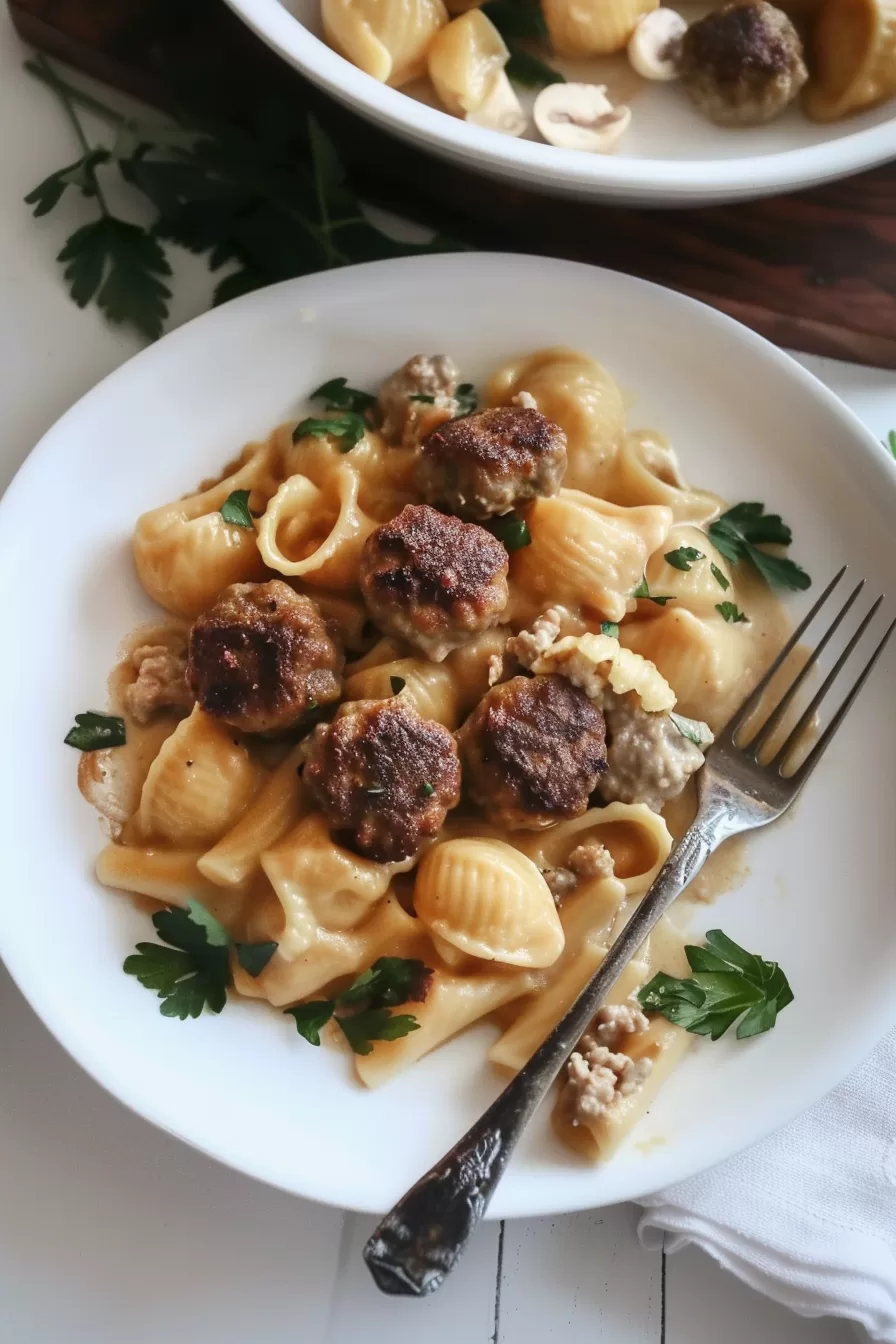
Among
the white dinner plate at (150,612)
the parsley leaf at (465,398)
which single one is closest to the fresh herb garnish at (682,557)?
the white dinner plate at (150,612)

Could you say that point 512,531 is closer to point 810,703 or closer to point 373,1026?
point 810,703

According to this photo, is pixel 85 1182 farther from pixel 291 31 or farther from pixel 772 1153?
pixel 291 31

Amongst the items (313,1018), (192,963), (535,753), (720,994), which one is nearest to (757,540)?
(535,753)

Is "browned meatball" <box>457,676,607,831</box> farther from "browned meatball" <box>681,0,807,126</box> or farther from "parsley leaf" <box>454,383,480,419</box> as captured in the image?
"browned meatball" <box>681,0,807,126</box>

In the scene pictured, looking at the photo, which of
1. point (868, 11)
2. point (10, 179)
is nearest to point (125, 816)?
point (10, 179)

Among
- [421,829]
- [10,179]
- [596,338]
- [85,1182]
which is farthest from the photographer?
[10,179]

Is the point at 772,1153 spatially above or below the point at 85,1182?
above

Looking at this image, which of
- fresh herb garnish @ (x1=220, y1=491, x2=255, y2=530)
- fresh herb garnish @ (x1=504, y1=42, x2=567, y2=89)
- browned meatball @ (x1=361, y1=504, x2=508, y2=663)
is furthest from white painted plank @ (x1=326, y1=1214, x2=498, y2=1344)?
fresh herb garnish @ (x1=504, y1=42, x2=567, y2=89)
